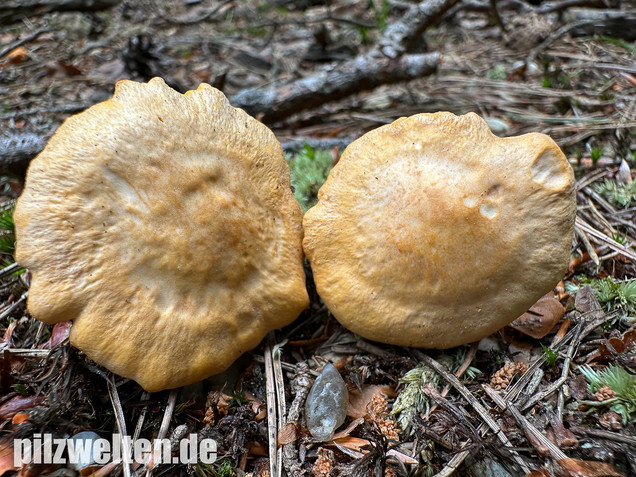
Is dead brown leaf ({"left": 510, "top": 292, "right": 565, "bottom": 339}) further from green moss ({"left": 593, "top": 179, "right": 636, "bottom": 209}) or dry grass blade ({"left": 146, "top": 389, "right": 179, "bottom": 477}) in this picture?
dry grass blade ({"left": 146, "top": 389, "right": 179, "bottom": 477})

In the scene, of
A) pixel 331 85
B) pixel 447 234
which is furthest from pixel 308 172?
pixel 447 234

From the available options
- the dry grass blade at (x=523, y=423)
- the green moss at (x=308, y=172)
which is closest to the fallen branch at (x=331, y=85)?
the green moss at (x=308, y=172)

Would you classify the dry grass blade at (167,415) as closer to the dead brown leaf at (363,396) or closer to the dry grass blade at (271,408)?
the dry grass blade at (271,408)

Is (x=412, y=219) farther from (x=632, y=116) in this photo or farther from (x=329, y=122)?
(x=632, y=116)

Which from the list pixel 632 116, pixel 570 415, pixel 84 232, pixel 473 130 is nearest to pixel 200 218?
pixel 84 232

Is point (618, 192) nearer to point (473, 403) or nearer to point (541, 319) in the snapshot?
point (541, 319)

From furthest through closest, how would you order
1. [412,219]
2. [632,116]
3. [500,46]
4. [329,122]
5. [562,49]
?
1. [500,46]
2. [562,49]
3. [329,122]
4. [632,116]
5. [412,219]

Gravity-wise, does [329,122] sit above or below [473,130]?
below
